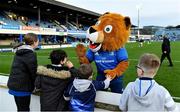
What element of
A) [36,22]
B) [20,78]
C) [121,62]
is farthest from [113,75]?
[36,22]

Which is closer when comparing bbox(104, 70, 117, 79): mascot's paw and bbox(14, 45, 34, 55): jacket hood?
bbox(14, 45, 34, 55): jacket hood

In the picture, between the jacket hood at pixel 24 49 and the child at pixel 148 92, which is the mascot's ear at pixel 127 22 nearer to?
the jacket hood at pixel 24 49

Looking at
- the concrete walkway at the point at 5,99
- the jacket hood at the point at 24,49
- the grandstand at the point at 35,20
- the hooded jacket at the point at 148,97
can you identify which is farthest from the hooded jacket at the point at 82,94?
the grandstand at the point at 35,20

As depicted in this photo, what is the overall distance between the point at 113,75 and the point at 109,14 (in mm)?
928

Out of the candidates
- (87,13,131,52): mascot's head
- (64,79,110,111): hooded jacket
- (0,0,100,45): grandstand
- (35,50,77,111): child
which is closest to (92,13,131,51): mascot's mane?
(87,13,131,52): mascot's head

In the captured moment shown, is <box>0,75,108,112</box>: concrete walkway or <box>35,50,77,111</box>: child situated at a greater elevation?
<box>35,50,77,111</box>: child

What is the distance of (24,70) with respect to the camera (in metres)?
4.30

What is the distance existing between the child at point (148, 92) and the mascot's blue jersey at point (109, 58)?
1.53 metres

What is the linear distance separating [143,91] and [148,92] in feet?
0.15

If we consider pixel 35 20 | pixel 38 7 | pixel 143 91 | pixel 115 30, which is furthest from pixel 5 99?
pixel 35 20

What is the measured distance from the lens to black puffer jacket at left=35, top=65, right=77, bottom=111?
3.88 metres

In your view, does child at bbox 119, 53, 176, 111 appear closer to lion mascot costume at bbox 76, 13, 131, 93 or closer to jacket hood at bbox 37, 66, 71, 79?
jacket hood at bbox 37, 66, 71, 79

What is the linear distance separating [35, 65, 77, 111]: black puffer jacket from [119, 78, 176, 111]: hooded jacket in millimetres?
956

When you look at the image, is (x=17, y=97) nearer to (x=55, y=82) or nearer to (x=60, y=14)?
(x=55, y=82)
